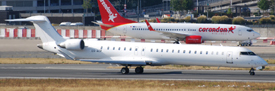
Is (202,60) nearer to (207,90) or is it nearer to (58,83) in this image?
(207,90)

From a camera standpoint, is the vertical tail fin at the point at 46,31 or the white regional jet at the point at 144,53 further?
the vertical tail fin at the point at 46,31

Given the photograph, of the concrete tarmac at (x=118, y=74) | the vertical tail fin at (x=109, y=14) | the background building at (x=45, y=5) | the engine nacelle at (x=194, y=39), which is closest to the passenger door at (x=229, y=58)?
the concrete tarmac at (x=118, y=74)

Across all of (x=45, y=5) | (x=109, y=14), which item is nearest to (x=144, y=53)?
(x=109, y=14)

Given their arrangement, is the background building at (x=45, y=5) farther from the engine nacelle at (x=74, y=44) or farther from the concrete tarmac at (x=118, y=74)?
the engine nacelle at (x=74, y=44)

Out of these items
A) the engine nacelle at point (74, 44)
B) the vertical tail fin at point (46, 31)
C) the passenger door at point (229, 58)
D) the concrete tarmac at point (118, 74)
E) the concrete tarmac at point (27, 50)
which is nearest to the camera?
the concrete tarmac at point (118, 74)

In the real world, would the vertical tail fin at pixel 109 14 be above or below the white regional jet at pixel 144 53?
above

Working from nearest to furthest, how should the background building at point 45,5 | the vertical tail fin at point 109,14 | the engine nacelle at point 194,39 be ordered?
Result: the engine nacelle at point 194,39 < the vertical tail fin at point 109,14 < the background building at point 45,5

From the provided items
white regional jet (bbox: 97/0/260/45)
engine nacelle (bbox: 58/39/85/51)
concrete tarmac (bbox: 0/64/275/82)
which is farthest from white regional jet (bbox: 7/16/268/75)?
white regional jet (bbox: 97/0/260/45)

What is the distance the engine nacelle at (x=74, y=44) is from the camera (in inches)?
1213

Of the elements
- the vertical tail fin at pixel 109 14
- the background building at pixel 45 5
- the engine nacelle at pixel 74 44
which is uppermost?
the background building at pixel 45 5

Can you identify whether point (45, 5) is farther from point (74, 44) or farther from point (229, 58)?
point (229, 58)

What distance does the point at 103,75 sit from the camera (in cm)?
2988

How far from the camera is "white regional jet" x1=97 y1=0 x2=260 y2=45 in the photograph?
5219 cm

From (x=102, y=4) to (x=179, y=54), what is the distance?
27466mm
